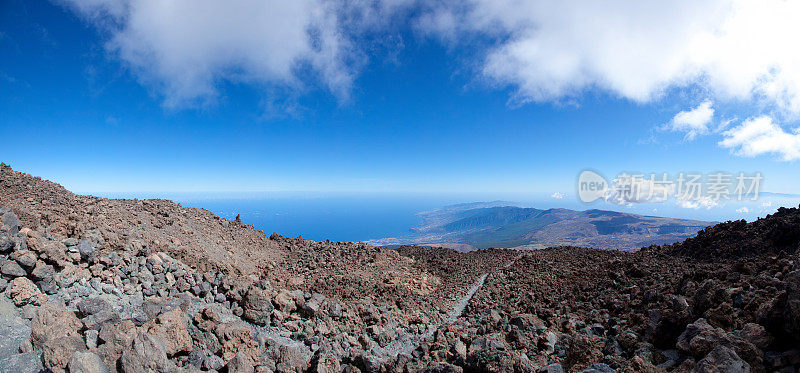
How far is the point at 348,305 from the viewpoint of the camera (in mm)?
11156

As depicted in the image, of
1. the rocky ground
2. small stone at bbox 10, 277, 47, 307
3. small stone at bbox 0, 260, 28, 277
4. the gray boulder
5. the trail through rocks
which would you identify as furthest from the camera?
the trail through rocks

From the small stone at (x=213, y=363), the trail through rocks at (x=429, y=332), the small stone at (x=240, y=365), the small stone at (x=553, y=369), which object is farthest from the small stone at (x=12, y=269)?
the small stone at (x=553, y=369)

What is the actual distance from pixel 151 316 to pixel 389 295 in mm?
8176

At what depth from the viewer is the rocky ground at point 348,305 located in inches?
210

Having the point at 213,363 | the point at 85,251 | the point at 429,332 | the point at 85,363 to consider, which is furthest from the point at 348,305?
the point at 85,251

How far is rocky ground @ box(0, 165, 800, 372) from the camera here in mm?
5344

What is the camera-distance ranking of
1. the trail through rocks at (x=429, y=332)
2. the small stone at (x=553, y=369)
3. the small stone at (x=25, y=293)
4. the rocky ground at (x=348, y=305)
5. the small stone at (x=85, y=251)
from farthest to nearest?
the trail through rocks at (x=429, y=332) → the small stone at (x=85, y=251) → the small stone at (x=25, y=293) → the small stone at (x=553, y=369) → the rocky ground at (x=348, y=305)

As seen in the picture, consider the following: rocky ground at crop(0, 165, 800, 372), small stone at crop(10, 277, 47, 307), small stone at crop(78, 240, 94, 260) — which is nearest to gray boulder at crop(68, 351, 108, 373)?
rocky ground at crop(0, 165, 800, 372)

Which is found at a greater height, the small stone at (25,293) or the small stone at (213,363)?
the small stone at (25,293)

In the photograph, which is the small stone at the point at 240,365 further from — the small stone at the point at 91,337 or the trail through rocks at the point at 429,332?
the trail through rocks at the point at 429,332

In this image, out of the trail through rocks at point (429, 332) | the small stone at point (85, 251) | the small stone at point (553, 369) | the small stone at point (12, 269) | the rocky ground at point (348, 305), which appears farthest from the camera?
the trail through rocks at point (429, 332)

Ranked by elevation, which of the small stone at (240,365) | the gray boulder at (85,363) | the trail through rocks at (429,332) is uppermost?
the gray boulder at (85,363)

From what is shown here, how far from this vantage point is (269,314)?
366 inches

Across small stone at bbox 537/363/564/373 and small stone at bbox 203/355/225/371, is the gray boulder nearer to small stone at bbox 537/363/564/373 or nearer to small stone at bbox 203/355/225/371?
small stone at bbox 203/355/225/371
